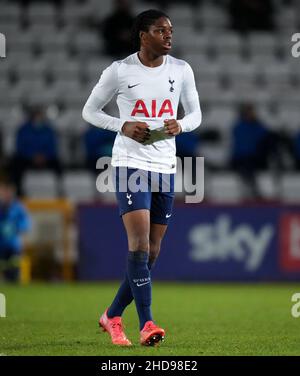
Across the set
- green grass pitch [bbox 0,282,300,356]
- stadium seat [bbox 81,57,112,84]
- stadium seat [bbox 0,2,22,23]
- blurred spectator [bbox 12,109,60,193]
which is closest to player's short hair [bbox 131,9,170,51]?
green grass pitch [bbox 0,282,300,356]

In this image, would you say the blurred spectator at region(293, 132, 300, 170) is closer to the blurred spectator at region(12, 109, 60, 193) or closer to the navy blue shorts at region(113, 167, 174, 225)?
the blurred spectator at region(12, 109, 60, 193)

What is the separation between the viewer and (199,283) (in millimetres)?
14469

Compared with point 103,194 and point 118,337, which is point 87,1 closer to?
point 103,194

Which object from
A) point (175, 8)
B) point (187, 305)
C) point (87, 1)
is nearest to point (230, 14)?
point (175, 8)

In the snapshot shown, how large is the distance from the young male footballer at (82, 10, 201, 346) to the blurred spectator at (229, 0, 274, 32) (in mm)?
11080

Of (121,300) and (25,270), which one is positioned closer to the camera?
(121,300)

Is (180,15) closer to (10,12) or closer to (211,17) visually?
(211,17)

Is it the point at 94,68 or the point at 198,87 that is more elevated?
the point at 94,68

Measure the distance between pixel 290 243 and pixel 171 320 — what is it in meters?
5.77

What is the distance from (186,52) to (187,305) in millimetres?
8222

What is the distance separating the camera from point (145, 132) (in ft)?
22.3

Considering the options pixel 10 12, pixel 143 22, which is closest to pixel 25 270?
pixel 10 12

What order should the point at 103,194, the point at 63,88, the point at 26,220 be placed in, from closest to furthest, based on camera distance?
the point at 26,220 < the point at 103,194 < the point at 63,88

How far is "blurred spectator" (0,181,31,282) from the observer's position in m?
14.2
